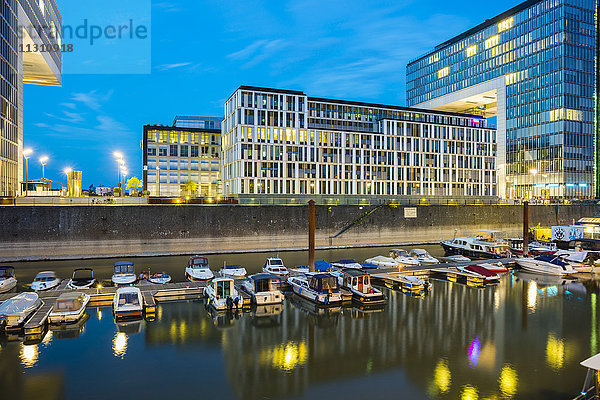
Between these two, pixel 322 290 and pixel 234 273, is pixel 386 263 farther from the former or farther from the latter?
pixel 234 273

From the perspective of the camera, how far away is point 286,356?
842 inches

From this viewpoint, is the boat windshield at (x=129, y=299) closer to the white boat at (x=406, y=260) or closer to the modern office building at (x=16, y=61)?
the white boat at (x=406, y=260)

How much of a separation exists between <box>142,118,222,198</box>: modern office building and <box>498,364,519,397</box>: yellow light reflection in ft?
317

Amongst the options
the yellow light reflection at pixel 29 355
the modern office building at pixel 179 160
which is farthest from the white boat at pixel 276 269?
the modern office building at pixel 179 160

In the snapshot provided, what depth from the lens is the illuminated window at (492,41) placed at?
127 meters

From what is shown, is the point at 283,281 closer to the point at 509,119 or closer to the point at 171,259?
the point at 171,259

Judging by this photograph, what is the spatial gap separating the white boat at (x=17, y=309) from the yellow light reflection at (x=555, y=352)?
29.3 m

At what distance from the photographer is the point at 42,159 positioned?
6638 cm

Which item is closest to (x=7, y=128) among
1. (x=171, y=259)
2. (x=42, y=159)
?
(x=42, y=159)

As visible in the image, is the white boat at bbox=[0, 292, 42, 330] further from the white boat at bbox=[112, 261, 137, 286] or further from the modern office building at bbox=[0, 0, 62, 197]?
the modern office building at bbox=[0, 0, 62, 197]

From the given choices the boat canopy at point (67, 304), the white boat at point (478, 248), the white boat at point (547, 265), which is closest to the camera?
the boat canopy at point (67, 304)

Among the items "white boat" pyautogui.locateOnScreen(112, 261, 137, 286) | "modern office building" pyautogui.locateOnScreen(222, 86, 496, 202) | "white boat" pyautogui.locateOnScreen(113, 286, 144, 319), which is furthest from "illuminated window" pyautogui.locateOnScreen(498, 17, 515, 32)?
"white boat" pyautogui.locateOnScreen(113, 286, 144, 319)

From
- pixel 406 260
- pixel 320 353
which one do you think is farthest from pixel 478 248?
pixel 320 353

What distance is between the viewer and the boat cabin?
31078 mm
